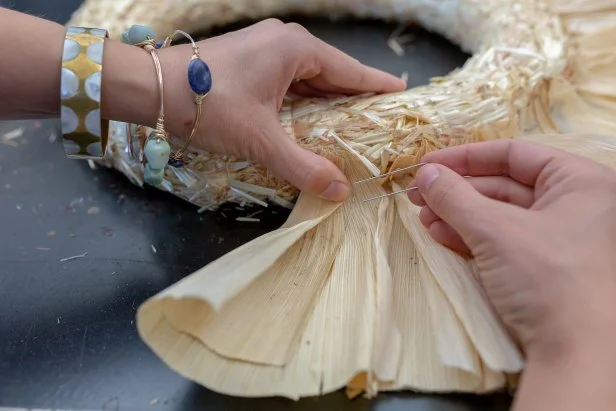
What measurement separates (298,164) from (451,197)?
0.66ft

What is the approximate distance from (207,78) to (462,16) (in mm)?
508

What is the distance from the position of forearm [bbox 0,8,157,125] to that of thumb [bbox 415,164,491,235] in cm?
33

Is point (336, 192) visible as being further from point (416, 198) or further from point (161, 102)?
point (161, 102)

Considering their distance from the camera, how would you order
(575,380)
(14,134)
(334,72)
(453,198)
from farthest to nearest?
(14,134)
(334,72)
(453,198)
(575,380)

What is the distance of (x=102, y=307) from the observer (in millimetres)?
829

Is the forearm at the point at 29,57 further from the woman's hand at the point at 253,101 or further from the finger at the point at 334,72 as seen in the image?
the finger at the point at 334,72

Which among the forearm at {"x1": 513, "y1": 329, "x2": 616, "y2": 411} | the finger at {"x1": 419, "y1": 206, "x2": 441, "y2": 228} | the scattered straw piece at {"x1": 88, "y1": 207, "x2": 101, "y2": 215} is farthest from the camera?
the scattered straw piece at {"x1": 88, "y1": 207, "x2": 101, "y2": 215}

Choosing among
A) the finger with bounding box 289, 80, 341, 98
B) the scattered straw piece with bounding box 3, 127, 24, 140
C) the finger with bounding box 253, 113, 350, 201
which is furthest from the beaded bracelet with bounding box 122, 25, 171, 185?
the scattered straw piece with bounding box 3, 127, 24, 140

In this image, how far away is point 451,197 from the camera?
0.69 meters

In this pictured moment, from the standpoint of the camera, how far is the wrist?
2.56 feet

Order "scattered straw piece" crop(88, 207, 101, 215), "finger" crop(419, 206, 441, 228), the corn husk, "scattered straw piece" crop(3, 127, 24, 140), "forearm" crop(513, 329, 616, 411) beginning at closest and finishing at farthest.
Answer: "forearm" crop(513, 329, 616, 411)
the corn husk
"finger" crop(419, 206, 441, 228)
"scattered straw piece" crop(88, 207, 101, 215)
"scattered straw piece" crop(3, 127, 24, 140)

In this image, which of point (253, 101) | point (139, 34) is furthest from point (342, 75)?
point (139, 34)

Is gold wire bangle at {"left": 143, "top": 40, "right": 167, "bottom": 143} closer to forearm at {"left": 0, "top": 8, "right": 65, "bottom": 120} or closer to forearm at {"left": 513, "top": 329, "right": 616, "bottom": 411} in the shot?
forearm at {"left": 0, "top": 8, "right": 65, "bottom": 120}

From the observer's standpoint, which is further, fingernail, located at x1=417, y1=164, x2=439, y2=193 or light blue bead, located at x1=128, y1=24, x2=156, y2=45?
light blue bead, located at x1=128, y1=24, x2=156, y2=45
